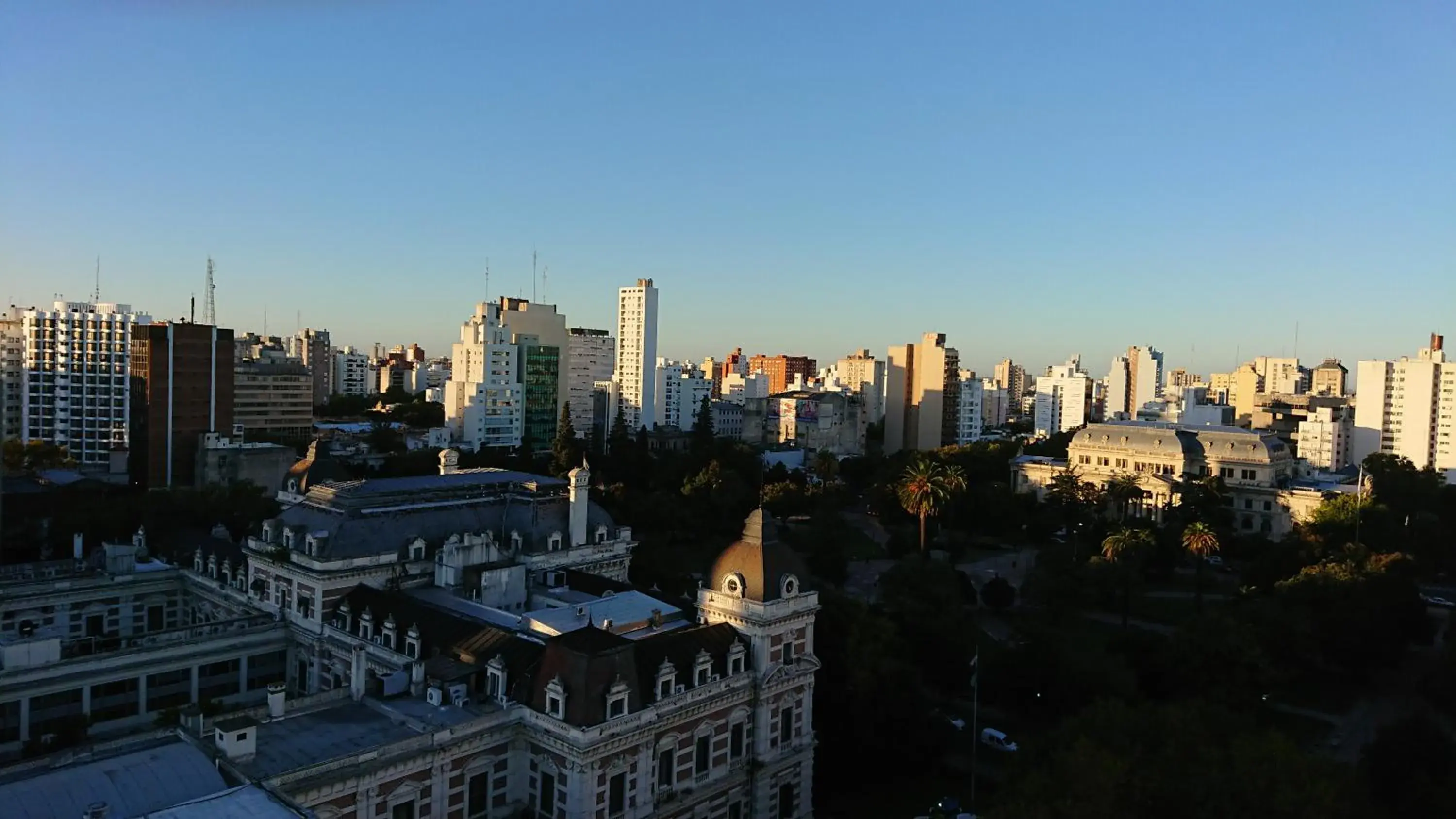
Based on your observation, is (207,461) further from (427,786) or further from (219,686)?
(427,786)

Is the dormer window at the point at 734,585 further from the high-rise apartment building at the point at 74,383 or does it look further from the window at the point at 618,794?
the high-rise apartment building at the point at 74,383

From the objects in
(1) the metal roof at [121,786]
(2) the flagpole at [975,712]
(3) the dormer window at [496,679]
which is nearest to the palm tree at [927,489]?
(2) the flagpole at [975,712]

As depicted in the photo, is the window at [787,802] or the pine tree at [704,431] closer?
the window at [787,802]

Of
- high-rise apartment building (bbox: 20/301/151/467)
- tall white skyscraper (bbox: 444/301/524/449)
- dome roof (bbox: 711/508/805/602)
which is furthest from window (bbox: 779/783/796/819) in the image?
high-rise apartment building (bbox: 20/301/151/467)

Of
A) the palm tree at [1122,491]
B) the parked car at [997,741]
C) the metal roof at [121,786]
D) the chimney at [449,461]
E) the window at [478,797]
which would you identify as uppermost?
the chimney at [449,461]

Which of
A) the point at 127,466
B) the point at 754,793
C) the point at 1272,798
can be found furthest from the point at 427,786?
the point at 127,466

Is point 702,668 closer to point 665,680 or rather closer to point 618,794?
point 665,680
